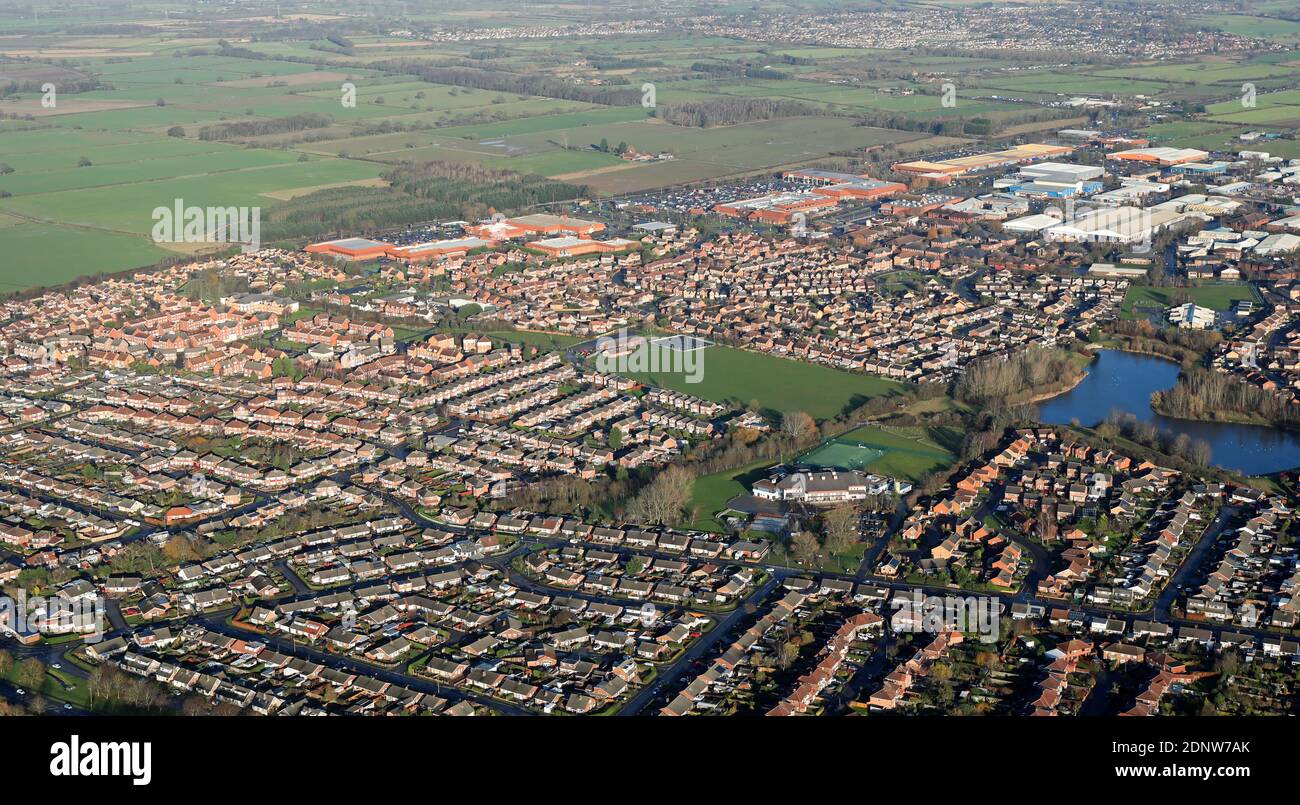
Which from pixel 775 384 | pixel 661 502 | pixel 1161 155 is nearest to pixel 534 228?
pixel 775 384

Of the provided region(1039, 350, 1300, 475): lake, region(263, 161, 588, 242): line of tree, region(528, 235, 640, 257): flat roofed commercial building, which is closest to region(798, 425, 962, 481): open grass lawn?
region(1039, 350, 1300, 475): lake

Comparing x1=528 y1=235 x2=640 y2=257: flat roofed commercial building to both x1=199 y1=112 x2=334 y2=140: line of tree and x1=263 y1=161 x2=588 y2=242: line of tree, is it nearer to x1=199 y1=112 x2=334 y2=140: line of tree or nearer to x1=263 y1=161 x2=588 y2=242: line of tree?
x1=263 y1=161 x2=588 y2=242: line of tree

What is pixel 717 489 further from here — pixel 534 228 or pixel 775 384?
pixel 534 228

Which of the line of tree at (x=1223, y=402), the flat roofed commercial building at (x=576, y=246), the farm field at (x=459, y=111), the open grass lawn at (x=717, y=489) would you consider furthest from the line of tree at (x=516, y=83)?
the open grass lawn at (x=717, y=489)

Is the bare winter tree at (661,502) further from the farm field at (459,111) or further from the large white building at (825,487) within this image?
the farm field at (459,111)

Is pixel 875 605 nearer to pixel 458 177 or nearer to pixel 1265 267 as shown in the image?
pixel 1265 267

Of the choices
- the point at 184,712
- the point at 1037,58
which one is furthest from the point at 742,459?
the point at 1037,58
